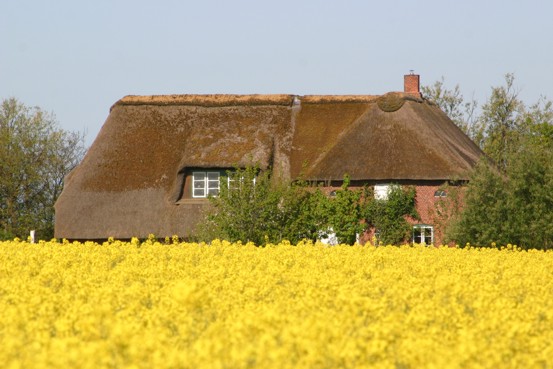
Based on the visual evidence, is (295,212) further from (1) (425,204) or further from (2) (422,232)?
(1) (425,204)

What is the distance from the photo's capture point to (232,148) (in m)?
40.5

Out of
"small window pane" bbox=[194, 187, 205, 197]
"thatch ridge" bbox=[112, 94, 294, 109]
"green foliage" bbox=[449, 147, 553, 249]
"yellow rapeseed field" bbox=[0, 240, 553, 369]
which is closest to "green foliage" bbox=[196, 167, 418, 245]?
"small window pane" bbox=[194, 187, 205, 197]

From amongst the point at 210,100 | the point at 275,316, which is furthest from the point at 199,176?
the point at 275,316

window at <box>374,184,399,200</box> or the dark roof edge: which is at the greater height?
the dark roof edge

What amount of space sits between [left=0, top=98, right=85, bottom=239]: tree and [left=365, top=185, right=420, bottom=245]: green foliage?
17899mm

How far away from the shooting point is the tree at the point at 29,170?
5072 centimetres

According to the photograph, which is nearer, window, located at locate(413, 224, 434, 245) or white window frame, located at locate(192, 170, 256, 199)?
window, located at locate(413, 224, 434, 245)

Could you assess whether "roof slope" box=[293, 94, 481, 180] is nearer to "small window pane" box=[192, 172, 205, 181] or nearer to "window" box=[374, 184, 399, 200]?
"window" box=[374, 184, 399, 200]

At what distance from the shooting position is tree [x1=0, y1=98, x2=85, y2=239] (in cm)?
5072

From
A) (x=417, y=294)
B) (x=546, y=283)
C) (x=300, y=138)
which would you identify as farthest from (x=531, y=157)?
(x=417, y=294)

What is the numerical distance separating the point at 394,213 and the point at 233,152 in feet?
19.9

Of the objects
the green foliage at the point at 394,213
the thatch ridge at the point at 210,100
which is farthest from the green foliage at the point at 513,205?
the thatch ridge at the point at 210,100

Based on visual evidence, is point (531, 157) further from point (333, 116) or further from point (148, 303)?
point (148, 303)

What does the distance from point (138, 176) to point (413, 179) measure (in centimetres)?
916
